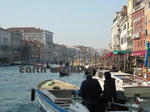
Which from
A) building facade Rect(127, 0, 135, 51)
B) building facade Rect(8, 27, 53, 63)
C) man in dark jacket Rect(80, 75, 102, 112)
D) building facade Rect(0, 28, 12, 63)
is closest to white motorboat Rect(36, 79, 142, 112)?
man in dark jacket Rect(80, 75, 102, 112)

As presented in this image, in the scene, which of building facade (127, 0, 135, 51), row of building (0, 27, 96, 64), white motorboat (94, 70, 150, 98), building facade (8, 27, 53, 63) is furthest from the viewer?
building facade (8, 27, 53, 63)

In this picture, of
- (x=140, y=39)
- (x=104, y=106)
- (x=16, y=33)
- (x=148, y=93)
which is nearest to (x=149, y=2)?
(x=140, y=39)

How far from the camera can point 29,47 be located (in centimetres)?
12312

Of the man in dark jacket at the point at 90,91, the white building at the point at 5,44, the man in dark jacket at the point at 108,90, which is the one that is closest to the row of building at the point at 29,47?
the white building at the point at 5,44

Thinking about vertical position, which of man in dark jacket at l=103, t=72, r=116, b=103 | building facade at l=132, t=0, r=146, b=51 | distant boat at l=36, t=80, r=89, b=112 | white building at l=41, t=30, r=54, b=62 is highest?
white building at l=41, t=30, r=54, b=62

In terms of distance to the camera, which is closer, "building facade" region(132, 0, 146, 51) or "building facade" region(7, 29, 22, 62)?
"building facade" region(132, 0, 146, 51)

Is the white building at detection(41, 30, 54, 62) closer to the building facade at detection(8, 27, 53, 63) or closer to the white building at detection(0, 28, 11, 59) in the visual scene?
the building facade at detection(8, 27, 53, 63)

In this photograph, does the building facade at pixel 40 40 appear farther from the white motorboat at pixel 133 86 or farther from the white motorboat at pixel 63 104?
the white motorboat at pixel 63 104

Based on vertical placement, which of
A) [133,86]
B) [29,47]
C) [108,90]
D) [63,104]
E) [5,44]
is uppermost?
[29,47]

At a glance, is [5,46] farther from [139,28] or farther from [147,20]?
[147,20]

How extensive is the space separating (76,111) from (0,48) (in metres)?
94.1

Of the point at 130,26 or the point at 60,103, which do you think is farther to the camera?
the point at 130,26

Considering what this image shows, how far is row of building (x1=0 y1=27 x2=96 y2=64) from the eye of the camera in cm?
10119

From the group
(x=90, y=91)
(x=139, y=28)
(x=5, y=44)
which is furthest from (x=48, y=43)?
(x=90, y=91)
